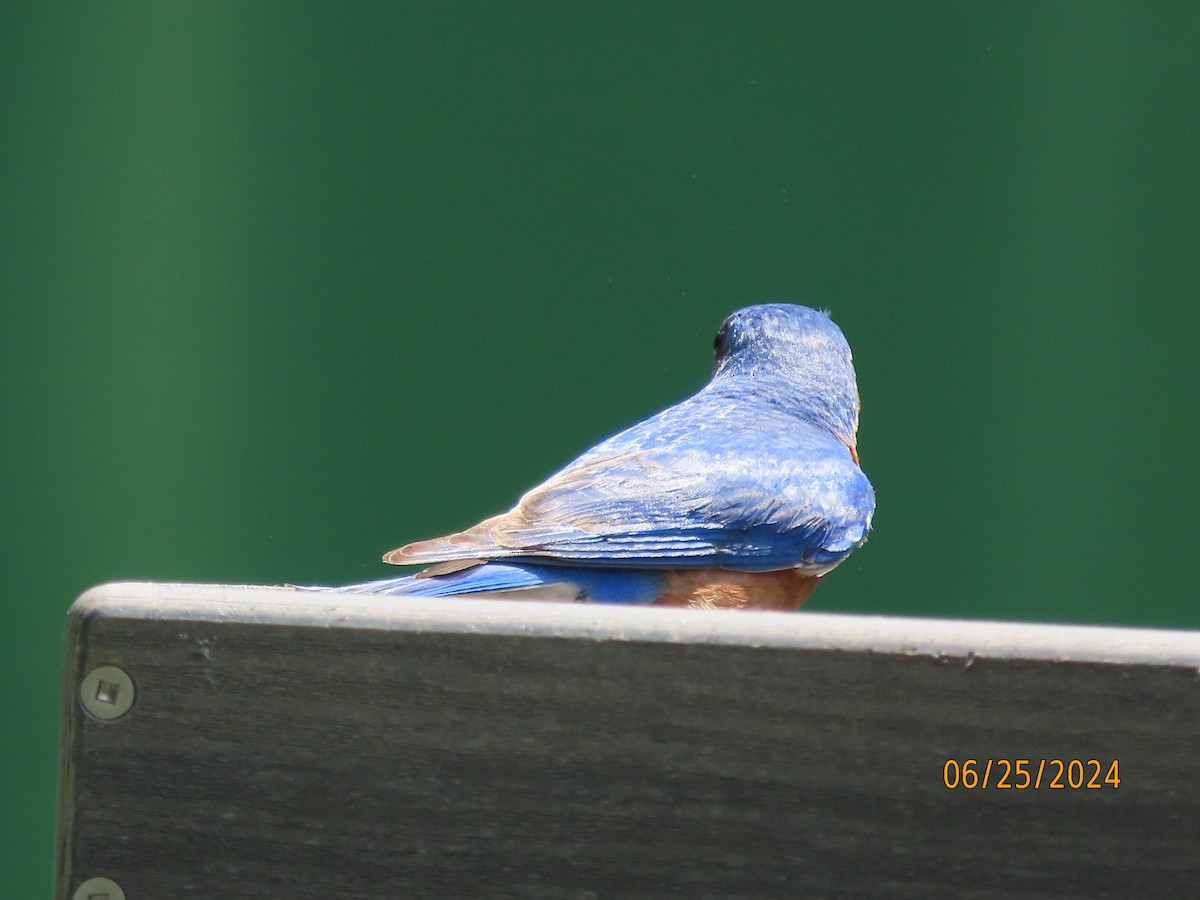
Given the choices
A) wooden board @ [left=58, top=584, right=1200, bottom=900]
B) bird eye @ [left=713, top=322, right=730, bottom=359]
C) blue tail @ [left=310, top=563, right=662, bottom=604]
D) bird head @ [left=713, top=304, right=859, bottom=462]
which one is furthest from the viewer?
bird eye @ [left=713, top=322, right=730, bottom=359]

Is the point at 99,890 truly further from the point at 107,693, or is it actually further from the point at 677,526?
the point at 677,526

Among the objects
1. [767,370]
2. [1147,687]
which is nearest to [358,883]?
[1147,687]

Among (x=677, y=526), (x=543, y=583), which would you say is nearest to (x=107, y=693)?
(x=543, y=583)

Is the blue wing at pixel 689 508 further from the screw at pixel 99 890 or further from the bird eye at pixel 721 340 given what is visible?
the screw at pixel 99 890

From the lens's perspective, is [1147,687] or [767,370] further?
[767,370]

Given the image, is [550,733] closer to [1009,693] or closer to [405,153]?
[1009,693]

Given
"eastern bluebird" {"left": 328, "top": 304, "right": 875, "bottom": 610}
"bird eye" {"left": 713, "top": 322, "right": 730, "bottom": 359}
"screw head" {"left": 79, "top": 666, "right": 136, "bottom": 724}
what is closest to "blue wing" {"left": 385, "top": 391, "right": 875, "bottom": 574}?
"eastern bluebird" {"left": 328, "top": 304, "right": 875, "bottom": 610}

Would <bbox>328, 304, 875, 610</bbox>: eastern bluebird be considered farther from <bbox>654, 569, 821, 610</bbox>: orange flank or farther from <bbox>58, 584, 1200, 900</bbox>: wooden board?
<bbox>58, 584, 1200, 900</bbox>: wooden board
